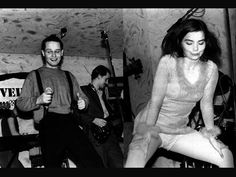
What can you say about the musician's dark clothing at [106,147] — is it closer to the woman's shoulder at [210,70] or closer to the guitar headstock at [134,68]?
the guitar headstock at [134,68]

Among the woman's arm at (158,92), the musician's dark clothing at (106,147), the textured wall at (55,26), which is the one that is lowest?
the musician's dark clothing at (106,147)

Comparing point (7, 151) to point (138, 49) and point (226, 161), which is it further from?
point (226, 161)

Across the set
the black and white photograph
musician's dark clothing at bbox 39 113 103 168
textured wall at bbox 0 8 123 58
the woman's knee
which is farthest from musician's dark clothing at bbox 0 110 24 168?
the woman's knee

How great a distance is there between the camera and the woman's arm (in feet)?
4.92

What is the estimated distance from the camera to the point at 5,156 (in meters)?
2.79

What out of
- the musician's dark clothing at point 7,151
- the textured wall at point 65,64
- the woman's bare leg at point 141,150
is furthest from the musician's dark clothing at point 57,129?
the textured wall at point 65,64

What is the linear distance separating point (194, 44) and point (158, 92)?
342 mm

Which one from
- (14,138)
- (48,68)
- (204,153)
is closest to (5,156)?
(14,138)

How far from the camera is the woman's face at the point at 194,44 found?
1.53 metres

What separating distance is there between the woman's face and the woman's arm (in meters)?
0.17

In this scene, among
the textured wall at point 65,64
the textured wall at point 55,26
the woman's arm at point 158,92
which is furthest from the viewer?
the textured wall at point 65,64

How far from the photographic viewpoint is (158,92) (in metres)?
1.50

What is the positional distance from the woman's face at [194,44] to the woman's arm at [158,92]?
0.17 meters

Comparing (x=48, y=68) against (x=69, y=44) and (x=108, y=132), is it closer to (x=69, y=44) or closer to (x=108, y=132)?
(x=108, y=132)
